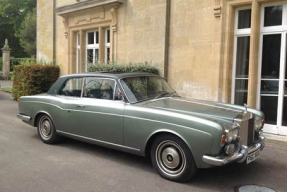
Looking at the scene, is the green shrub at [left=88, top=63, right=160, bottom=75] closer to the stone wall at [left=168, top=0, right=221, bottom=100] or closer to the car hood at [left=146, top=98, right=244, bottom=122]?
the stone wall at [left=168, top=0, right=221, bottom=100]

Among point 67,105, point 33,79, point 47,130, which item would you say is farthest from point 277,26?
point 33,79

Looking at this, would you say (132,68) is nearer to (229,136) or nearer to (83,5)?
(83,5)

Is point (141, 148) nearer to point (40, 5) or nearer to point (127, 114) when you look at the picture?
point (127, 114)

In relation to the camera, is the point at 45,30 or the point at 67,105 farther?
the point at 45,30

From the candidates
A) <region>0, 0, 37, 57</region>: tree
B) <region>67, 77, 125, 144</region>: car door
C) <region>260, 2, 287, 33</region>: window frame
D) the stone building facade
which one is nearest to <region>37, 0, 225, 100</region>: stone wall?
the stone building facade

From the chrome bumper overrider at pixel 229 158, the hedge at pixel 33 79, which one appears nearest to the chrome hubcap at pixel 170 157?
the chrome bumper overrider at pixel 229 158

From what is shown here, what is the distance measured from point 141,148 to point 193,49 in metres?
5.00

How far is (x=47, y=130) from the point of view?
6.50 metres

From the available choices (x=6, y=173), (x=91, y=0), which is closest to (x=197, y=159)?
(x=6, y=173)

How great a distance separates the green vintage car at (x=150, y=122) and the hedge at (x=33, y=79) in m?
6.15

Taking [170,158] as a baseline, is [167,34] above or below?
above

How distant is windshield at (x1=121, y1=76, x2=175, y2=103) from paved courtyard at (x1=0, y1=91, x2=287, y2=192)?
1.17 metres

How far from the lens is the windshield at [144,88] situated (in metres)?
5.28

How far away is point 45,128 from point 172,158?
3.28m
